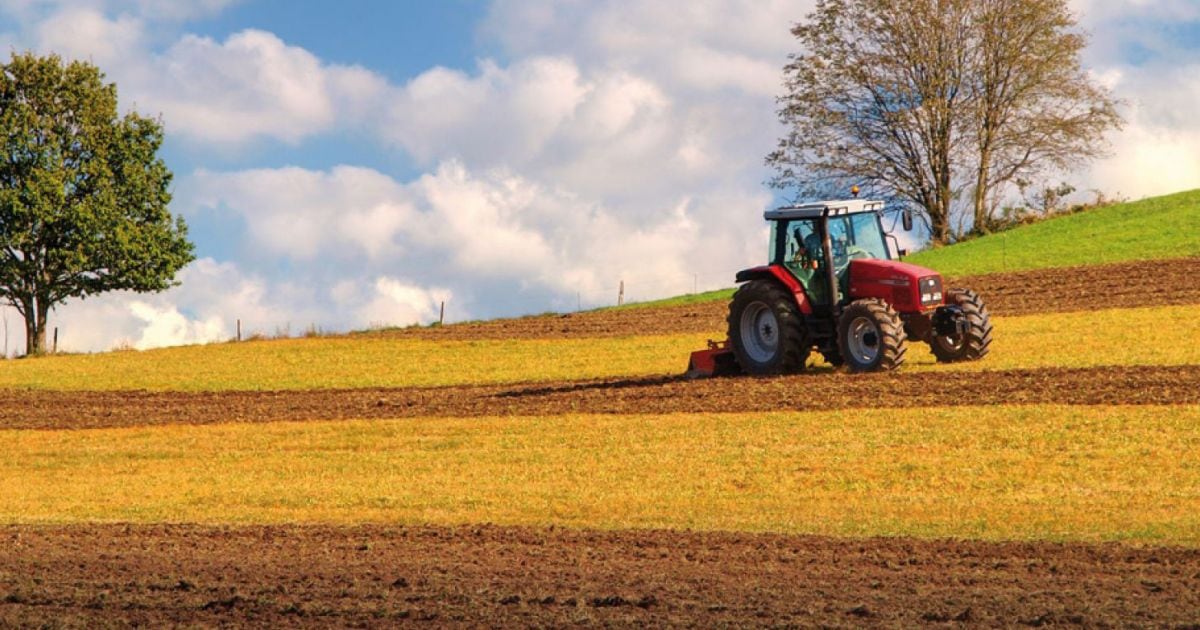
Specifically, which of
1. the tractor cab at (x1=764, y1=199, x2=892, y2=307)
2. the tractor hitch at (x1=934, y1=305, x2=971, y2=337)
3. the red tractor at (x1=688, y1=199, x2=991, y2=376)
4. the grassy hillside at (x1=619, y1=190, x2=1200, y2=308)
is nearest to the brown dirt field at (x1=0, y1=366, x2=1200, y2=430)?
the red tractor at (x1=688, y1=199, x2=991, y2=376)

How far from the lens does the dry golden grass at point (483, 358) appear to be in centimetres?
2652

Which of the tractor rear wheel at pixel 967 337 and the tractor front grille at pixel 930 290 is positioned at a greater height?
the tractor front grille at pixel 930 290

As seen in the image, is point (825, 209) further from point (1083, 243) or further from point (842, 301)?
point (1083, 243)

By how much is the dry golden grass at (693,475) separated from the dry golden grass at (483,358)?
593 centimetres

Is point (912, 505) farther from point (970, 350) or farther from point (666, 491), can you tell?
point (970, 350)

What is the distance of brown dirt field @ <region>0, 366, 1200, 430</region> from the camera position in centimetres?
2080

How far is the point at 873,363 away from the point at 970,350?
2.48m

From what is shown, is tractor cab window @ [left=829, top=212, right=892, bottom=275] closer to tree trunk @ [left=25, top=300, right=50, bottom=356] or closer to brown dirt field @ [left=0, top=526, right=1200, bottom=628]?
brown dirt field @ [left=0, top=526, right=1200, bottom=628]

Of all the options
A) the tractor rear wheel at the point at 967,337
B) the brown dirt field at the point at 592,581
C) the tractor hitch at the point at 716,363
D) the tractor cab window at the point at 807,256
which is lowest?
the brown dirt field at the point at 592,581

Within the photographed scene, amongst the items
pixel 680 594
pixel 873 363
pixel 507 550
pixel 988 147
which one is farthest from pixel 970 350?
pixel 988 147

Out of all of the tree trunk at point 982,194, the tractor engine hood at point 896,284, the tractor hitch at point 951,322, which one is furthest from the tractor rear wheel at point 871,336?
the tree trunk at point 982,194

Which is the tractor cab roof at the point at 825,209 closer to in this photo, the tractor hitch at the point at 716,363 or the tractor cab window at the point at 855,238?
the tractor cab window at the point at 855,238

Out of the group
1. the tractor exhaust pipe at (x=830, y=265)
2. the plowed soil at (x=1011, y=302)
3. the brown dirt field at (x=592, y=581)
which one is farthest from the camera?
the plowed soil at (x=1011, y=302)

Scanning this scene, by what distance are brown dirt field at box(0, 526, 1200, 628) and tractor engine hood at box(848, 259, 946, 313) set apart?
11.1 meters
